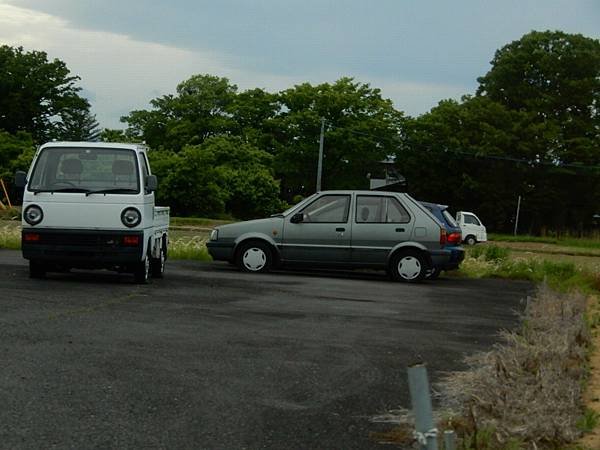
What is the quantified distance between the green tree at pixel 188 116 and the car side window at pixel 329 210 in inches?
2272

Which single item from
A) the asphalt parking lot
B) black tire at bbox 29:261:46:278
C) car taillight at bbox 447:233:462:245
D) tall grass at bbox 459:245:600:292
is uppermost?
car taillight at bbox 447:233:462:245

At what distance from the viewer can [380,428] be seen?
5.78m

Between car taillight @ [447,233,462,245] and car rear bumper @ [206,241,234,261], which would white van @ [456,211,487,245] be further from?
car rear bumper @ [206,241,234,261]

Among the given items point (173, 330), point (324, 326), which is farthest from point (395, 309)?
point (173, 330)

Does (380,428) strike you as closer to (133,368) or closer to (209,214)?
(133,368)

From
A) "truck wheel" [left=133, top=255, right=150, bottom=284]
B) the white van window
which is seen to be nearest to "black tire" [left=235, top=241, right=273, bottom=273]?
"truck wheel" [left=133, top=255, right=150, bottom=284]

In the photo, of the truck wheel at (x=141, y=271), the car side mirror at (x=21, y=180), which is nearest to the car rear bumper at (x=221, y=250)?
the truck wheel at (x=141, y=271)

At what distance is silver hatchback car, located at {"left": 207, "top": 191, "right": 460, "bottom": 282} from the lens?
18266 millimetres

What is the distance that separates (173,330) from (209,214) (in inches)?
1718

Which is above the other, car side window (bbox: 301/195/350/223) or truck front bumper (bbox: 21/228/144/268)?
car side window (bbox: 301/195/350/223)

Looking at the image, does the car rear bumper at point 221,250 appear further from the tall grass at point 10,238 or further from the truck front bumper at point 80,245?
the tall grass at point 10,238

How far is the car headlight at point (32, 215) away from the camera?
13.7 meters

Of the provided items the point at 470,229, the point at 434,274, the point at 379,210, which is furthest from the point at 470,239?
the point at 379,210

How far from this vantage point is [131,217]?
543 inches
